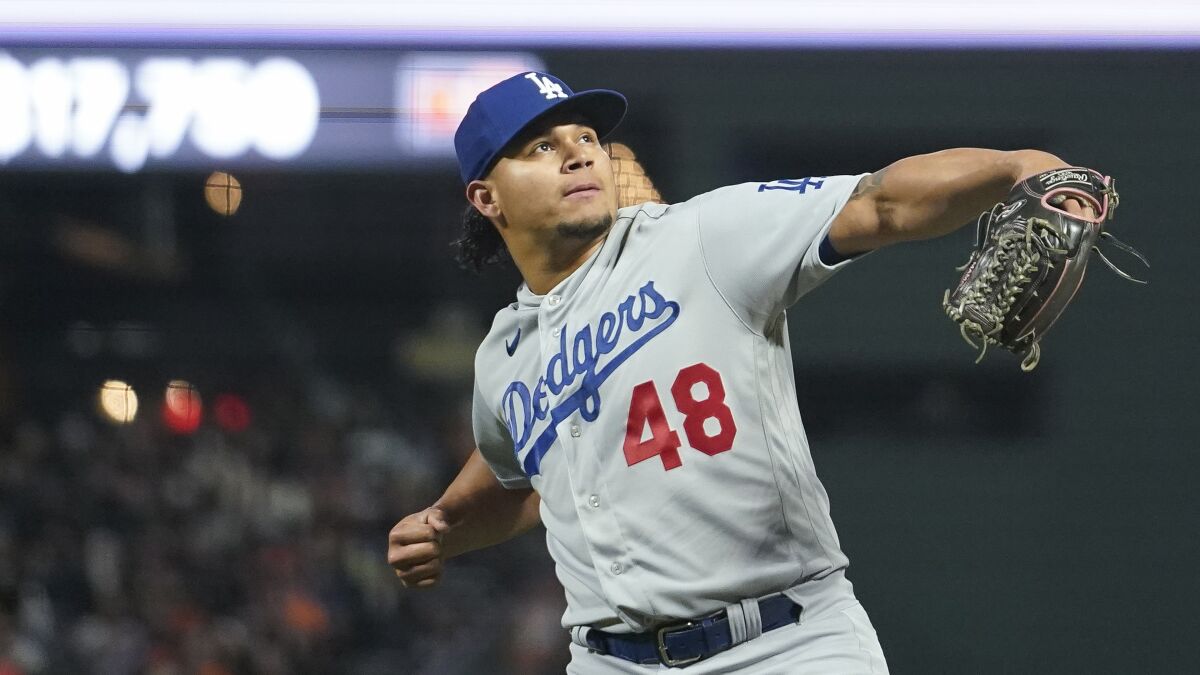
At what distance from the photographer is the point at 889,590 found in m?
4.17

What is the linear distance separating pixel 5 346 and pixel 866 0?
295 cm

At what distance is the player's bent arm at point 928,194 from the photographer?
1.62 m

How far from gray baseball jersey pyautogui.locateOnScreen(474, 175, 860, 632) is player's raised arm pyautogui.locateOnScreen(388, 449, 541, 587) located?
485 millimetres

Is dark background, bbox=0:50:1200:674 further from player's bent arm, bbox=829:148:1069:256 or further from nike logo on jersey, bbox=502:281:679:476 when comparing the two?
player's bent arm, bbox=829:148:1069:256

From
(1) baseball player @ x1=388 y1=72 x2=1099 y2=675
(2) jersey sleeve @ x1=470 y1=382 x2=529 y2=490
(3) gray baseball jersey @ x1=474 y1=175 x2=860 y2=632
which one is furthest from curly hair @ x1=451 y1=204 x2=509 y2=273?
(3) gray baseball jersey @ x1=474 y1=175 x2=860 y2=632

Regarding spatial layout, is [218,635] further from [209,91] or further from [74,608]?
[209,91]

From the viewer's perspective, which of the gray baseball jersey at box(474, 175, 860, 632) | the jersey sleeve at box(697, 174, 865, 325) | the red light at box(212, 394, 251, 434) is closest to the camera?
the jersey sleeve at box(697, 174, 865, 325)

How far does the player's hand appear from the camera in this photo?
2.43 metres

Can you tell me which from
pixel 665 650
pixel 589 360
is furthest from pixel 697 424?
pixel 665 650

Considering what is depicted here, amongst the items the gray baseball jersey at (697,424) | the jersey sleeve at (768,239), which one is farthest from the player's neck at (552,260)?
the jersey sleeve at (768,239)

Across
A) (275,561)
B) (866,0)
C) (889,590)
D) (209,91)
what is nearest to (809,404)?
(889,590)

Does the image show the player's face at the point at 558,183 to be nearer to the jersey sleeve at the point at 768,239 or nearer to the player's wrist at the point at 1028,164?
the jersey sleeve at the point at 768,239

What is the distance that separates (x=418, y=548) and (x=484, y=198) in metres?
0.62

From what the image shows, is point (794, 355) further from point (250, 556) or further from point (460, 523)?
point (460, 523)
